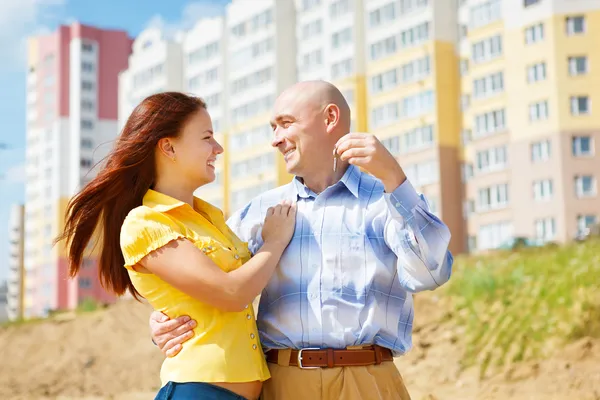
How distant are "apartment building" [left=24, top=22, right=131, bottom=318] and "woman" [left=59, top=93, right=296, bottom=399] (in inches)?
3044

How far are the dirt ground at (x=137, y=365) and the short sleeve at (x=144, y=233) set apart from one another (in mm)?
6524

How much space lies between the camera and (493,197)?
43719 millimetres

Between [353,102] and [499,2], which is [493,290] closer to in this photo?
[499,2]

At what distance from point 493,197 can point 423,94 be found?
7.17m

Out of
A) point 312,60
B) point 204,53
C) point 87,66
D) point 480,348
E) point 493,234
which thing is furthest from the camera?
point 87,66

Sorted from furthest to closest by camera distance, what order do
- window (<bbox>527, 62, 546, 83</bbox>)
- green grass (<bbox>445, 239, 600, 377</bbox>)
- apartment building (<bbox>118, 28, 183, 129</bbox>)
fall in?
apartment building (<bbox>118, 28, 183, 129</bbox>), window (<bbox>527, 62, 546, 83</bbox>), green grass (<bbox>445, 239, 600, 377</bbox>)

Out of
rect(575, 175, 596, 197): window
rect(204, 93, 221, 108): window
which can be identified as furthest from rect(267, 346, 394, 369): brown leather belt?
rect(204, 93, 221, 108): window

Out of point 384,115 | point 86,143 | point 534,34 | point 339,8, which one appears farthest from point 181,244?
point 86,143

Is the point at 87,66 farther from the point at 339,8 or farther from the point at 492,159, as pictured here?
the point at 492,159

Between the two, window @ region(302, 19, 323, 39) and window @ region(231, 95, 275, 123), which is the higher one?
window @ region(302, 19, 323, 39)

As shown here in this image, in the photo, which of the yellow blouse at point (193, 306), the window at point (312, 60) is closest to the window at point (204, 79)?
the window at point (312, 60)

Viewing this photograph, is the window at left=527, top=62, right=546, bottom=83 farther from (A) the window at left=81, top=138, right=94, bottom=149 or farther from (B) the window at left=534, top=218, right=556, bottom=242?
(A) the window at left=81, top=138, right=94, bottom=149

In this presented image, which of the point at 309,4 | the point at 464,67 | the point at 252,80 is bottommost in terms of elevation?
the point at 464,67

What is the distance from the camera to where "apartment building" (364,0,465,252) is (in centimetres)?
4581
